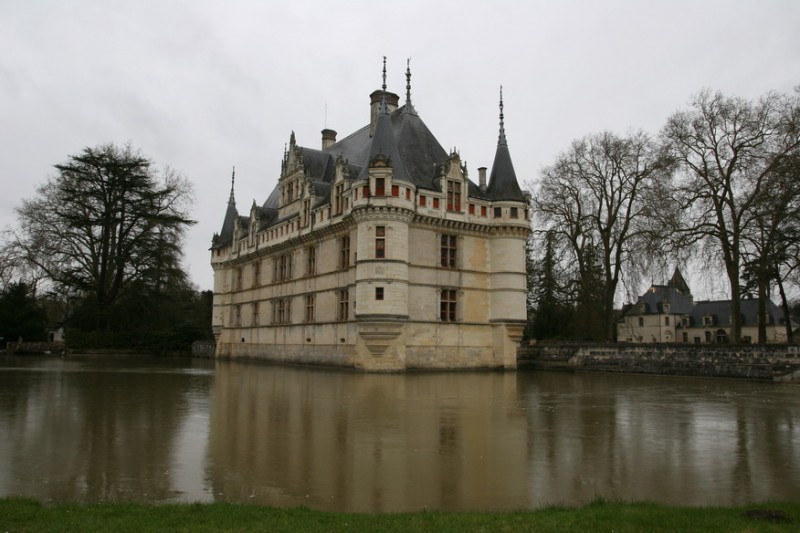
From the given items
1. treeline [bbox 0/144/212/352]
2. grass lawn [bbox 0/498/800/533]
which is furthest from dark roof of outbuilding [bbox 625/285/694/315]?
grass lawn [bbox 0/498/800/533]

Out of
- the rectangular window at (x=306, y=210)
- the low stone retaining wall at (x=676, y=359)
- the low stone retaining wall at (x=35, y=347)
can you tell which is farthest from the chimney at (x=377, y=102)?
the low stone retaining wall at (x=35, y=347)

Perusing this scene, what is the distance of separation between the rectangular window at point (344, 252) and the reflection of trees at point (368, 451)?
15.3 m

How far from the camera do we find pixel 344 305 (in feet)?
101

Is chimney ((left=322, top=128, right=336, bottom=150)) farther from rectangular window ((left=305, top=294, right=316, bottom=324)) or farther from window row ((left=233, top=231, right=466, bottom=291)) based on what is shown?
rectangular window ((left=305, top=294, right=316, bottom=324))

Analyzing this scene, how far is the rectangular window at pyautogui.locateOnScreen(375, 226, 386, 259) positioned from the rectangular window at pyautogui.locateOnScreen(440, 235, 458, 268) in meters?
3.84

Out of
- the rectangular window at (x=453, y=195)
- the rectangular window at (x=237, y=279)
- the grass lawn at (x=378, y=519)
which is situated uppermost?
the rectangular window at (x=453, y=195)

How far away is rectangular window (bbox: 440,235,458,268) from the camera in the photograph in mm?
30438

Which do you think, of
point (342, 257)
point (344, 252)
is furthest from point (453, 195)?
point (342, 257)

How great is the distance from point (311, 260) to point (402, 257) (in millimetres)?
9012

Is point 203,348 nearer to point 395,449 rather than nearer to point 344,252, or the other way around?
point 344,252

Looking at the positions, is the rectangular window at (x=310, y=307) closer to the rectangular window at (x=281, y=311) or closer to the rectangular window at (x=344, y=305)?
the rectangular window at (x=281, y=311)

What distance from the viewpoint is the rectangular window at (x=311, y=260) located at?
34.5m

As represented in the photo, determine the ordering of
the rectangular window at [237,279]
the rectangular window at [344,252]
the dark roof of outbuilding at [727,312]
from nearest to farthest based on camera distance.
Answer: the rectangular window at [344,252], the rectangular window at [237,279], the dark roof of outbuilding at [727,312]

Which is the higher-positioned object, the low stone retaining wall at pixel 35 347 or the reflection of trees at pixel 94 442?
the low stone retaining wall at pixel 35 347
